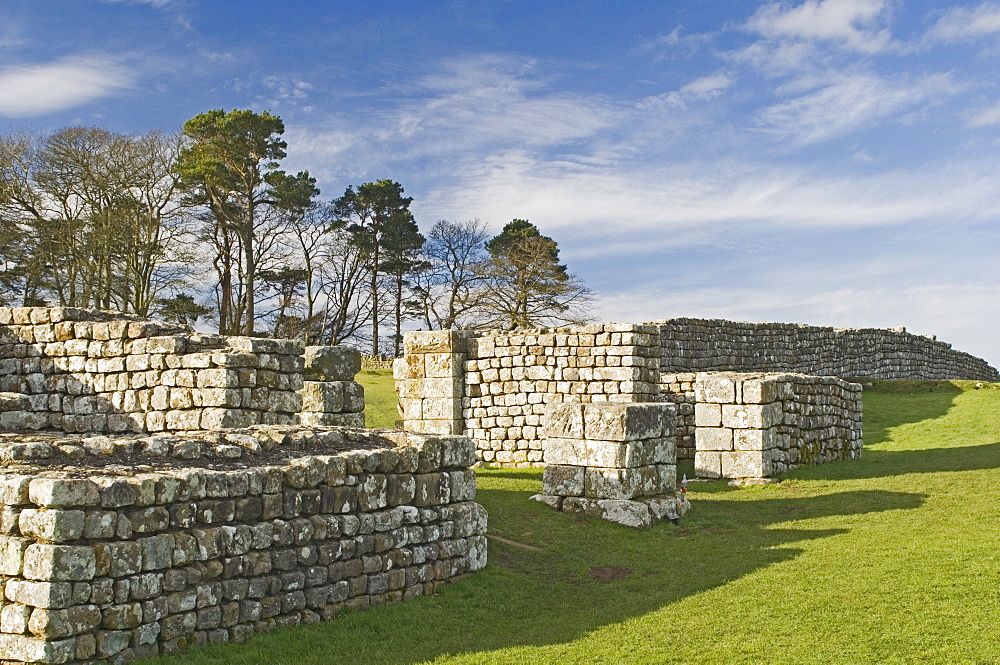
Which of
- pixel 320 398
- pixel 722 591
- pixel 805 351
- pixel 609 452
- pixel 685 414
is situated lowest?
pixel 722 591

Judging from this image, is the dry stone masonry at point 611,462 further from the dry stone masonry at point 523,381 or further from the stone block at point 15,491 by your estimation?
the stone block at point 15,491

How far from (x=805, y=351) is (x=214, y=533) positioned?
31724mm

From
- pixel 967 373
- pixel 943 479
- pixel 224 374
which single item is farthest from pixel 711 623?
pixel 967 373

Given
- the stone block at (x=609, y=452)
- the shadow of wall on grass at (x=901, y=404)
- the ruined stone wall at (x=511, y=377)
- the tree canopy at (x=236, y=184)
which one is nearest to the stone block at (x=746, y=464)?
the ruined stone wall at (x=511, y=377)

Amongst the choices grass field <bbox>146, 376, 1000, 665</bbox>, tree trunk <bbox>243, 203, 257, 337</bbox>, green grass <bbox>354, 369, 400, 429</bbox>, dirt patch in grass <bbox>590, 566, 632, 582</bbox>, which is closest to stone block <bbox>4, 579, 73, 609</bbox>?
grass field <bbox>146, 376, 1000, 665</bbox>

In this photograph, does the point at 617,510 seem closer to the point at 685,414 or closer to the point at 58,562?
the point at 685,414

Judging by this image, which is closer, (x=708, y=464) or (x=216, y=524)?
(x=216, y=524)

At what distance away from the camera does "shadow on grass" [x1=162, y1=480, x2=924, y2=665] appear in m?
7.54

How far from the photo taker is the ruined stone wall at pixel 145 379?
12.3 metres

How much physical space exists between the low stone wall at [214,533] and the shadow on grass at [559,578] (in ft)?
1.07

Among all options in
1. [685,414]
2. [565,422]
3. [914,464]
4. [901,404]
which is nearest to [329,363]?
[565,422]

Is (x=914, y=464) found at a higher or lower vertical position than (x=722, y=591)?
higher

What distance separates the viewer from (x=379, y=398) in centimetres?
2895

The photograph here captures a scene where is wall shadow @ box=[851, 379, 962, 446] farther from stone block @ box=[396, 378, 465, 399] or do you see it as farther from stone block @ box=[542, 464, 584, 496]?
stone block @ box=[542, 464, 584, 496]
